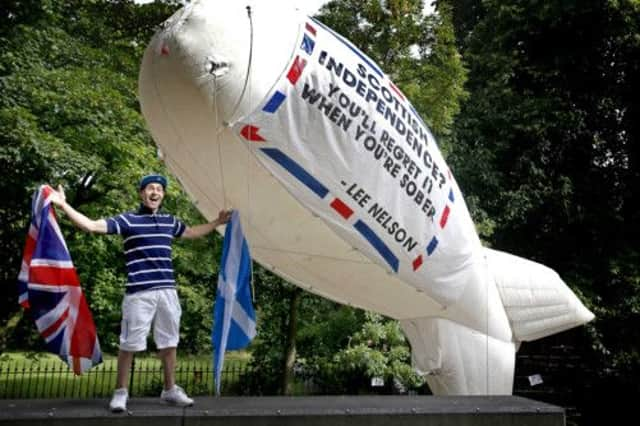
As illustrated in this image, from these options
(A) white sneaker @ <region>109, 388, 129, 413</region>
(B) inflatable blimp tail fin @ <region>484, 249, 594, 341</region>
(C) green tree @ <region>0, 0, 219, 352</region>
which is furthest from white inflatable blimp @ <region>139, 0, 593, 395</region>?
(C) green tree @ <region>0, 0, 219, 352</region>

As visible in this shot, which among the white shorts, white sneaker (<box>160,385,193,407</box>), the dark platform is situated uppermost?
the white shorts

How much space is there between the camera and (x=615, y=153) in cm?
1366

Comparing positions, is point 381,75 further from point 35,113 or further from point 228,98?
point 35,113

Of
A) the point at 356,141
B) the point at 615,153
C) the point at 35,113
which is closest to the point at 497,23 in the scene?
the point at 615,153

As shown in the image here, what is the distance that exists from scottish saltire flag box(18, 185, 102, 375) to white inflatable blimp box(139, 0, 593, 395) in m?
0.98

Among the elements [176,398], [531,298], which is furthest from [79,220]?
[531,298]

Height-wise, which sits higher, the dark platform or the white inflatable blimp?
the white inflatable blimp

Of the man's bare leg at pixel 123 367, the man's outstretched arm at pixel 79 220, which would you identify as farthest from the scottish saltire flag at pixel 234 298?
the man's outstretched arm at pixel 79 220

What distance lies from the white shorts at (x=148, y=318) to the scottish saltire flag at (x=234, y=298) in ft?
0.90

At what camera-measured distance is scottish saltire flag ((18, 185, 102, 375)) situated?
3.47 meters

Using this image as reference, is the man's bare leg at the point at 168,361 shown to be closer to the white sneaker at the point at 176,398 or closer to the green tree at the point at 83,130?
the white sneaker at the point at 176,398

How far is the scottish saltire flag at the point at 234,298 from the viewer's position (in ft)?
12.3

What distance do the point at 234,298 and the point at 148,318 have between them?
563 millimetres

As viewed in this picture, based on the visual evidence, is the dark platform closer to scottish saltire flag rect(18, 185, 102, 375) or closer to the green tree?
scottish saltire flag rect(18, 185, 102, 375)
